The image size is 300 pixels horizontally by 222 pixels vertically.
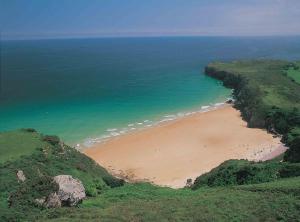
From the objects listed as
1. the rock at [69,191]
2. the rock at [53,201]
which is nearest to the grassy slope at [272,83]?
the rock at [69,191]

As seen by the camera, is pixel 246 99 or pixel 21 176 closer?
pixel 21 176

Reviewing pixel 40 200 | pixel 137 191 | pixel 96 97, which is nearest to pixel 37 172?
pixel 40 200

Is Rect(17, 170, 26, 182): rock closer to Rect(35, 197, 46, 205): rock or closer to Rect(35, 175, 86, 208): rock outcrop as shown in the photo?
Rect(35, 175, 86, 208): rock outcrop

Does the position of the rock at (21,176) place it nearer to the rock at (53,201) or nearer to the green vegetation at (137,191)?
the green vegetation at (137,191)

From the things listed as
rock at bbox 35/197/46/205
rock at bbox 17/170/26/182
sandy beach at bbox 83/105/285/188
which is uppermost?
rock at bbox 17/170/26/182

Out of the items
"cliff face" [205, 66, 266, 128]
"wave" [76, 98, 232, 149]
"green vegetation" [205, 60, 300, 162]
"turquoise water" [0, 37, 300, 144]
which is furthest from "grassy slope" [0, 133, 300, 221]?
"cliff face" [205, 66, 266, 128]

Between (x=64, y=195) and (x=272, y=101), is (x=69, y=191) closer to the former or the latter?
(x=64, y=195)
